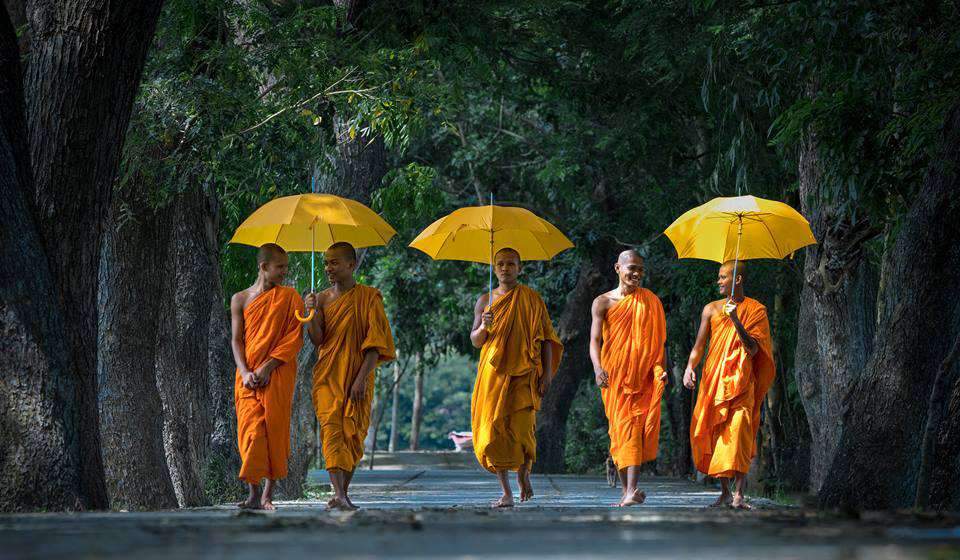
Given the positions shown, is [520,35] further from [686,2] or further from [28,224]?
[28,224]

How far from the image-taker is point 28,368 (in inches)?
329

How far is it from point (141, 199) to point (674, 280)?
1051 cm

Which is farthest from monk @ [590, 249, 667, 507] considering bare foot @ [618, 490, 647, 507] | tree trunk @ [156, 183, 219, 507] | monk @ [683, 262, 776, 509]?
tree trunk @ [156, 183, 219, 507]

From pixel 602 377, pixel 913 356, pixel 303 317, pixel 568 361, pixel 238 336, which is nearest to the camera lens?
pixel 913 356

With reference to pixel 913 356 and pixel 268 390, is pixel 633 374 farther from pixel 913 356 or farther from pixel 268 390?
pixel 268 390

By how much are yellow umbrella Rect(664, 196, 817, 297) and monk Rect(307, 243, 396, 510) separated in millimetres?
2673

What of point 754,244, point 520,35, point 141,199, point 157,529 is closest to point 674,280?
point 520,35

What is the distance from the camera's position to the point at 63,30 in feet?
29.3

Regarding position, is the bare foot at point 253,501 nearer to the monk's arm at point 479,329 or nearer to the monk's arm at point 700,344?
the monk's arm at point 479,329

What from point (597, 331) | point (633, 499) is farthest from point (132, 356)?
point (633, 499)

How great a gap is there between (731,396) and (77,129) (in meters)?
5.24

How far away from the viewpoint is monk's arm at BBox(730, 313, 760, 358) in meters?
11.0

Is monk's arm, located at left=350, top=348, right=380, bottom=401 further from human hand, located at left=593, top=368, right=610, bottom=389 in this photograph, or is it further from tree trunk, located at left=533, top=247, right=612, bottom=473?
tree trunk, located at left=533, top=247, right=612, bottom=473

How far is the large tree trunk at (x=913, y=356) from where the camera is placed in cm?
952
